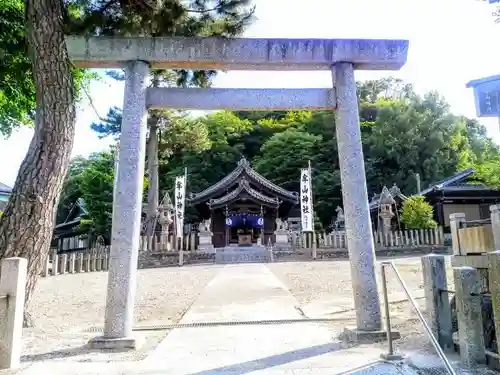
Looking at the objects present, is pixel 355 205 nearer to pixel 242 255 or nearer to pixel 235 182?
pixel 242 255

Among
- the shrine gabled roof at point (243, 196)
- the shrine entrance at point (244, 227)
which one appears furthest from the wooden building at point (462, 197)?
the shrine entrance at point (244, 227)

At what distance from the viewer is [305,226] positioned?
21.0 metres

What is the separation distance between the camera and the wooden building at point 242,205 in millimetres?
26625

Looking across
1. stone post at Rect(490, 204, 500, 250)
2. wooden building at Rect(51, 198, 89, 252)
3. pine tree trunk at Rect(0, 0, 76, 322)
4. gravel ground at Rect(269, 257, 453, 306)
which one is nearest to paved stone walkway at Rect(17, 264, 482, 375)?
pine tree trunk at Rect(0, 0, 76, 322)

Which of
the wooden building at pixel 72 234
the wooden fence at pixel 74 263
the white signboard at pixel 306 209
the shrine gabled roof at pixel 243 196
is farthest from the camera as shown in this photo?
the wooden building at pixel 72 234

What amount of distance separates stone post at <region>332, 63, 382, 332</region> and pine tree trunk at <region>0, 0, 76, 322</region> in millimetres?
3308

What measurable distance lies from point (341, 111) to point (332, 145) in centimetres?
3380

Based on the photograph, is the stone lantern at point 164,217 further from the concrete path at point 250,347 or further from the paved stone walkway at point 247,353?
the paved stone walkway at point 247,353

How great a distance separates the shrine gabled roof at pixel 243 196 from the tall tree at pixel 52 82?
69.0 feet

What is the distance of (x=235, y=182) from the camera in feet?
91.7

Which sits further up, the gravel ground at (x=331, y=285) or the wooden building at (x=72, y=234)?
the wooden building at (x=72, y=234)

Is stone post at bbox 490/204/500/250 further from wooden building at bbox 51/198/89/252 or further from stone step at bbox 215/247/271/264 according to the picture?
wooden building at bbox 51/198/89/252

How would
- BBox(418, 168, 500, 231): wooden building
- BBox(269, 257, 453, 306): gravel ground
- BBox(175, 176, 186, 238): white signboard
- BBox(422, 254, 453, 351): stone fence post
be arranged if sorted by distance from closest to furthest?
1. BBox(422, 254, 453, 351): stone fence post
2. BBox(269, 257, 453, 306): gravel ground
3. BBox(175, 176, 186, 238): white signboard
4. BBox(418, 168, 500, 231): wooden building

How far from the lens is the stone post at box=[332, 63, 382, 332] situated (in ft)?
14.3
